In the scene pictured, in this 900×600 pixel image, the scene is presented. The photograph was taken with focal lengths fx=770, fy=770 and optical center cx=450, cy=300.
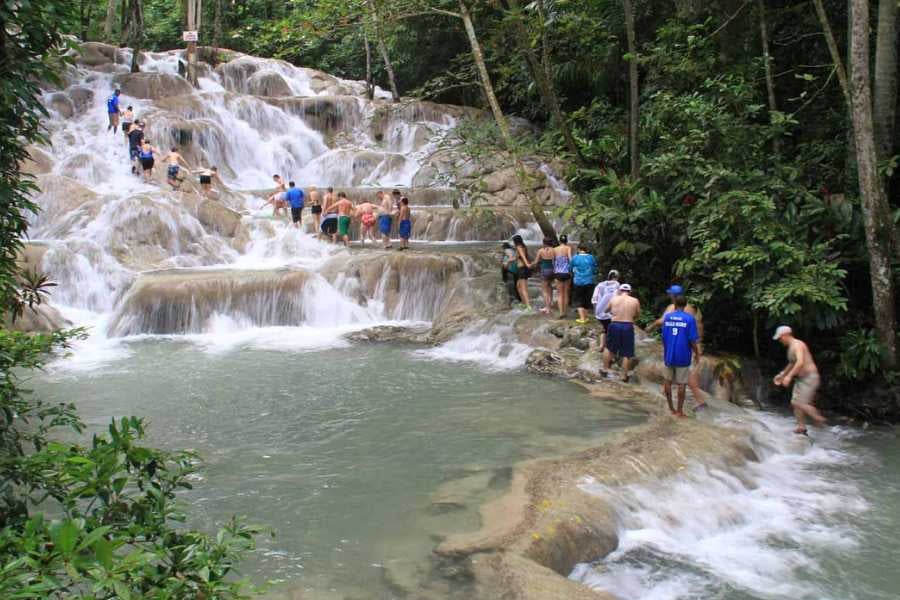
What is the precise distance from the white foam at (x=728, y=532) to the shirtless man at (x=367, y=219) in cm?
1207

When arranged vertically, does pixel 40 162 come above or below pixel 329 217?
above

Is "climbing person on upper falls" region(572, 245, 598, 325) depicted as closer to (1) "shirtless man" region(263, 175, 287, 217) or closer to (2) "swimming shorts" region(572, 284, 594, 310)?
(2) "swimming shorts" region(572, 284, 594, 310)

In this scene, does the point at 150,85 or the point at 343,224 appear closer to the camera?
the point at 343,224

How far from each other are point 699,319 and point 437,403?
3926 mm

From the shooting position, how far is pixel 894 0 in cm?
A: 1010

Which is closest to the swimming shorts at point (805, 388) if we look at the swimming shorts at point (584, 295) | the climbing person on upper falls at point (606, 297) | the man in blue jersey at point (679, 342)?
the man in blue jersey at point (679, 342)

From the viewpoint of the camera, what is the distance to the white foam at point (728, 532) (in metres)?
5.63

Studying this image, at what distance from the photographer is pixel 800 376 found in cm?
935

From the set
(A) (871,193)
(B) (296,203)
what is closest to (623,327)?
(A) (871,193)

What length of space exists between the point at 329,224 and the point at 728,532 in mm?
13555

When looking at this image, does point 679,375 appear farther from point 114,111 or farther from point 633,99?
point 114,111

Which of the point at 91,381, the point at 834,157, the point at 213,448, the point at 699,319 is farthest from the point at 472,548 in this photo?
the point at 834,157

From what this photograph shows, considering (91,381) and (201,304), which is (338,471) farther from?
(201,304)

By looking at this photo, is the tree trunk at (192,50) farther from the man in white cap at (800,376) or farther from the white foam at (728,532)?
the white foam at (728,532)
